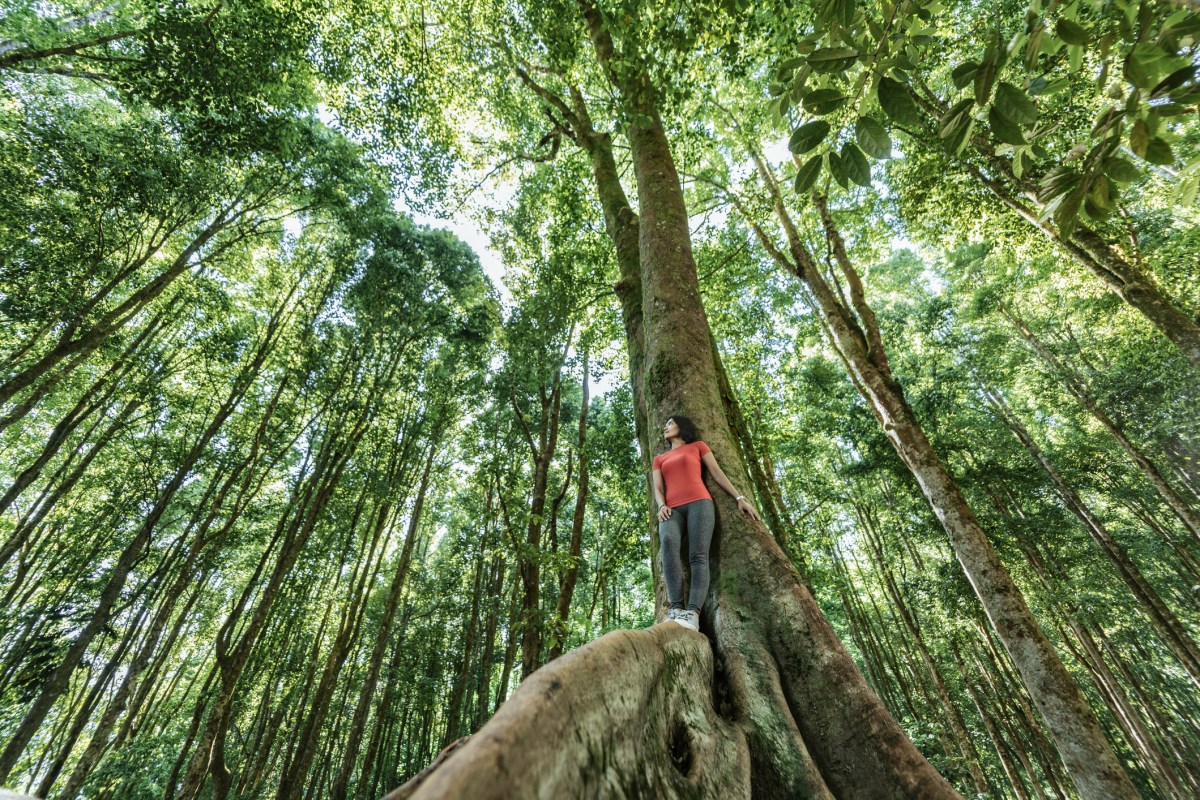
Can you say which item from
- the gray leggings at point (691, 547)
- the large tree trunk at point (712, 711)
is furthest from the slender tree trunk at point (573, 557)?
the large tree trunk at point (712, 711)

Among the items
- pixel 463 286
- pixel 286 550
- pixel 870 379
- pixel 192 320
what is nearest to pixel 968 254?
pixel 870 379

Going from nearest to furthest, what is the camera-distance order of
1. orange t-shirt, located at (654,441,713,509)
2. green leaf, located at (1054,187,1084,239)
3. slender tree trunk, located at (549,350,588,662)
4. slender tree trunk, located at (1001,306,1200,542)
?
green leaf, located at (1054,187,1084,239), orange t-shirt, located at (654,441,713,509), slender tree trunk, located at (549,350,588,662), slender tree trunk, located at (1001,306,1200,542)

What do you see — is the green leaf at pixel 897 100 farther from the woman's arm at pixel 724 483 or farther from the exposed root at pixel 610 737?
the woman's arm at pixel 724 483

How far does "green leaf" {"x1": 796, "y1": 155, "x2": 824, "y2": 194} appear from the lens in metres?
1.25

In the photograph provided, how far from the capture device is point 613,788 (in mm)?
990

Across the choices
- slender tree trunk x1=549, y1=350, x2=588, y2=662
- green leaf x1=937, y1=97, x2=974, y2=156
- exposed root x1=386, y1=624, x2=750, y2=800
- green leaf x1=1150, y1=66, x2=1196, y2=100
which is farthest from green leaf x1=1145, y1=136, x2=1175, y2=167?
slender tree trunk x1=549, y1=350, x2=588, y2=662

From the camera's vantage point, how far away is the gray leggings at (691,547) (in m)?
2.51

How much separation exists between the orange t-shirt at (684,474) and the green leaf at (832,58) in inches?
80.9

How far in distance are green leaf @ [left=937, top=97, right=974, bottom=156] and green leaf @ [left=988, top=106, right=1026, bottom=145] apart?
0.06 m

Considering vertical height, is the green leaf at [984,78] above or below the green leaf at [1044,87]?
below

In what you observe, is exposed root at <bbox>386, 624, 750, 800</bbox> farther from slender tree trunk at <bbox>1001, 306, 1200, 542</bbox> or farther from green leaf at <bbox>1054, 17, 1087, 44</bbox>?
slender tree trunk at <bbox>1001, 306, 1200, 542</bbox>

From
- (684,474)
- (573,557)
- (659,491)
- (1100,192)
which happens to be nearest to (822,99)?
(1100,192)

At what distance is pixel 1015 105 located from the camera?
1.06 metres

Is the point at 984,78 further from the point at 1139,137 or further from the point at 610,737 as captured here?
the point at 610,737
